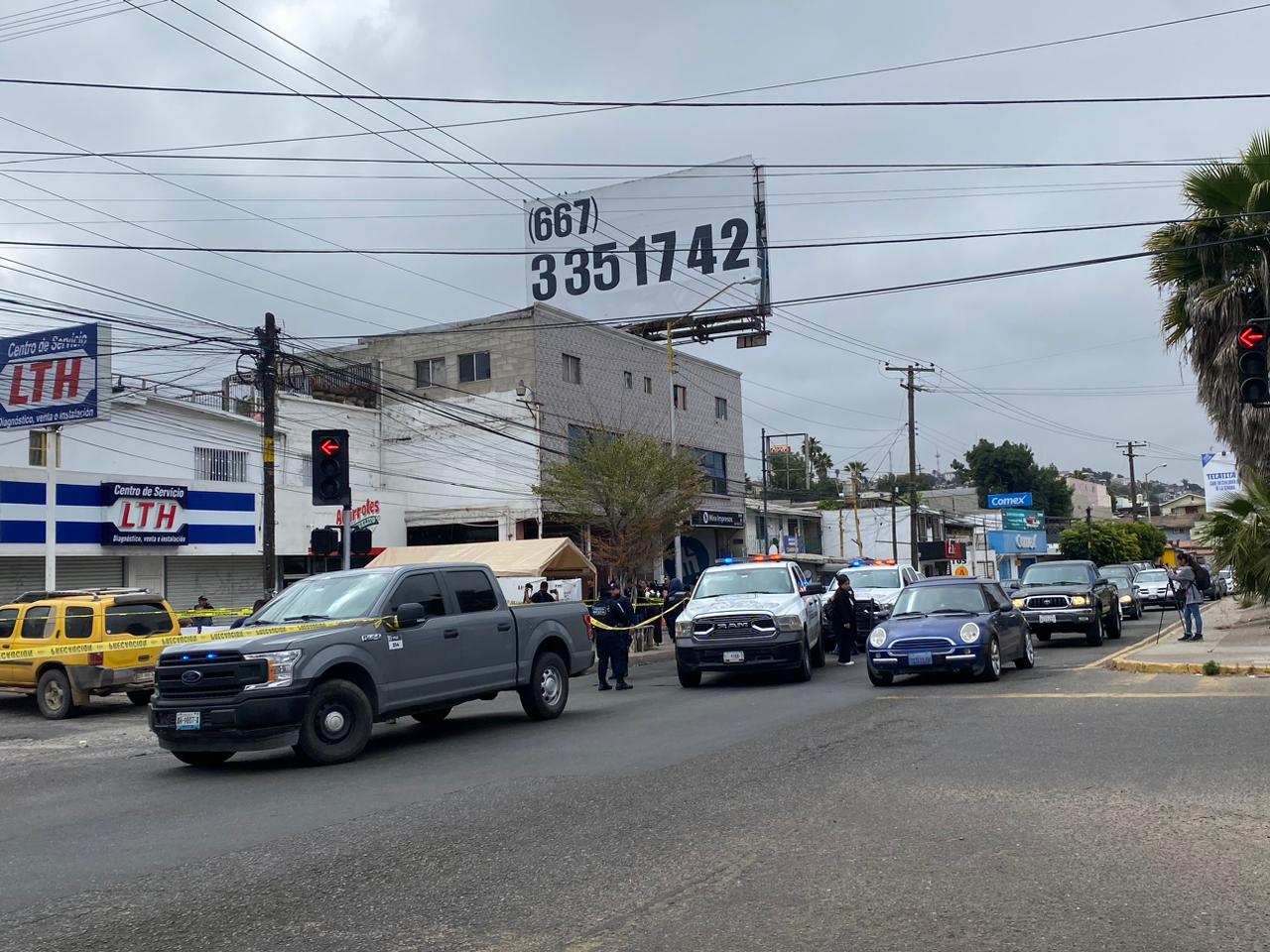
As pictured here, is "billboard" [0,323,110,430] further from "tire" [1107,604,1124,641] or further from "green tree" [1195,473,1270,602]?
"green tree" [1195,473,1270,602]

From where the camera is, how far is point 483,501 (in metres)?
43.5

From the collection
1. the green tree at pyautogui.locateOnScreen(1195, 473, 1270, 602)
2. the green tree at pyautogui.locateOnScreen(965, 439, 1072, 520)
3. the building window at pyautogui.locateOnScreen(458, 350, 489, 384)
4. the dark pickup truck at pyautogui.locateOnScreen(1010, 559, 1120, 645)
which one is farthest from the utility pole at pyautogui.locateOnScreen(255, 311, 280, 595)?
the green tree at pyautogui.locateOnScreen(965, 439, 1072, 520)

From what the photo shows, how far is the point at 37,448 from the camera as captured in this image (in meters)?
31.4

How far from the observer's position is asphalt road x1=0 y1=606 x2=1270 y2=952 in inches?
226

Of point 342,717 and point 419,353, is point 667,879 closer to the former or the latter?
point 342,717

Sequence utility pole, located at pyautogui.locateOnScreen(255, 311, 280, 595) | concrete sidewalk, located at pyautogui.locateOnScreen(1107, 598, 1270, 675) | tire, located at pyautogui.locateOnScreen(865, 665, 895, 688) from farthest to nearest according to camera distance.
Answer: utility pole, located at pyautogui.locateOnScreen(255, 311, 280, 595) → tire, located at pyautogui.locateOnScreen(865, 665, 895, 688) → concrete sidewalk, located at pyautogui.locateOnScreen(1107, 598, 1270, 675)

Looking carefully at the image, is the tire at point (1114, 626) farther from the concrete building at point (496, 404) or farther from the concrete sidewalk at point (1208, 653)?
the concrete building at point (496, 404)

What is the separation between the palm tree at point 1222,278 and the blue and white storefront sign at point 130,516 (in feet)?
79.2

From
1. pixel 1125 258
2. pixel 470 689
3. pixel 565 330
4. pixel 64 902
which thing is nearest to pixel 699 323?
pixel 565 330

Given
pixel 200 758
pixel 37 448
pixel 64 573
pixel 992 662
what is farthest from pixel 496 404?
pixel 200 758

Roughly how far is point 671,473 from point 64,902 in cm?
2852

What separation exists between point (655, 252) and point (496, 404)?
8146 millimetres

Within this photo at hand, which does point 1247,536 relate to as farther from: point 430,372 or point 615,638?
point 430,372

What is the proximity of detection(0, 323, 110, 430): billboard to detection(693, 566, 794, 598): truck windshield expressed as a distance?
14.5 m
